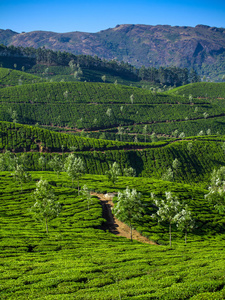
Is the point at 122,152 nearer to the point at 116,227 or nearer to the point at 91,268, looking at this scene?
the point at 116,227

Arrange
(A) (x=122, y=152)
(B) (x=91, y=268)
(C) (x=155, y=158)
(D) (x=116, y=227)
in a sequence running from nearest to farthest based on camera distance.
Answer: (B) (x=91, y=268) < (D) (x=116, y=227) < (A) (x=122, y=152) < (C) (x=155, y=158)

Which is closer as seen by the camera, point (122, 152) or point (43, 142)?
point (43, 142)

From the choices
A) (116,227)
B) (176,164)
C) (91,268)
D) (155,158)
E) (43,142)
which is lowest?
(116,227)

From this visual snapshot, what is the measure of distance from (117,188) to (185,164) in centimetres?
9257

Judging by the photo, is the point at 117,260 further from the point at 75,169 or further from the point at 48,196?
the point at 75,169

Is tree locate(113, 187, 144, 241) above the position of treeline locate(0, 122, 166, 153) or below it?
below

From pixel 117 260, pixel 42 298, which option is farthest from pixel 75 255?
pixel 42 298

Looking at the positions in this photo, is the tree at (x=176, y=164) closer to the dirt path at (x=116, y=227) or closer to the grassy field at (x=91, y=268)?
the dirt path at (x=116, y=227)

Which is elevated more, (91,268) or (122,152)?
(122,152)

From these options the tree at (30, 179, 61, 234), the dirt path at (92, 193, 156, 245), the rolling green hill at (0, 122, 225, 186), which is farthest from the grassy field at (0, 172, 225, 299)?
the rolling green hill at (0, 122, 225, 186)

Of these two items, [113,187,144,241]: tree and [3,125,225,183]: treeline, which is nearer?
[113,187,144,241]: tree

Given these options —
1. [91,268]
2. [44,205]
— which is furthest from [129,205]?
[91,268]

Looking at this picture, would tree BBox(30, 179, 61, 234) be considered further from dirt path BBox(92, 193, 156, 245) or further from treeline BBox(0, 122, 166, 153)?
treeline BBox(0, 122, 166, 153)

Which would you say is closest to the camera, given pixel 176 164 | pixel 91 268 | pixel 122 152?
pixel 91 268
